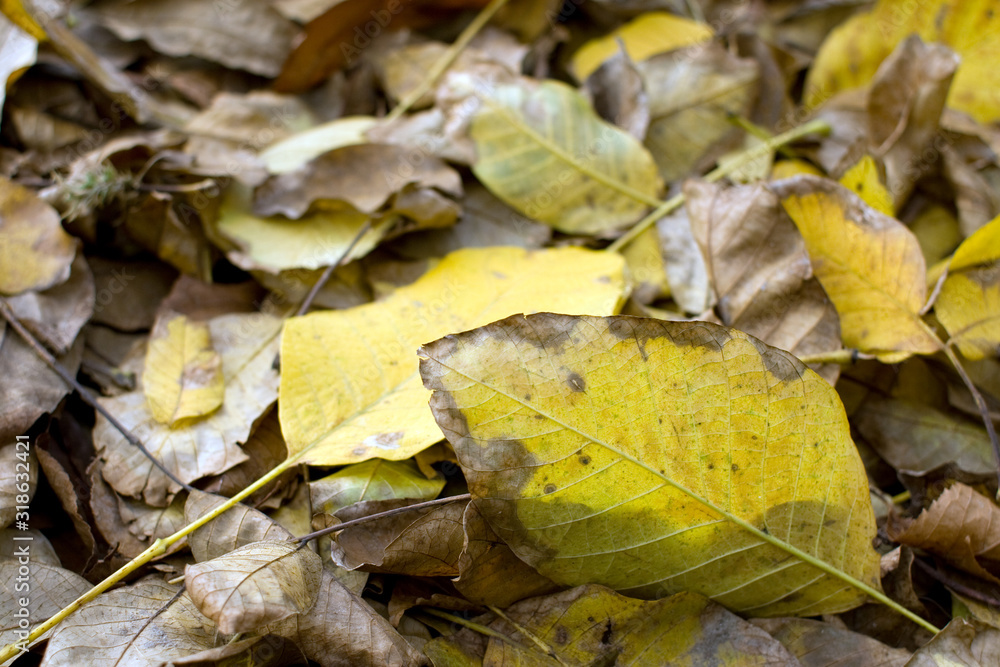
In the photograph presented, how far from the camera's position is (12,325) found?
3.20 feet

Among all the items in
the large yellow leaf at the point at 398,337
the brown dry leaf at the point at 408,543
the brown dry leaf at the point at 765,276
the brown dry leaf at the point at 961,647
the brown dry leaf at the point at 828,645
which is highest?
the brown dry leaf at the point at 765,276

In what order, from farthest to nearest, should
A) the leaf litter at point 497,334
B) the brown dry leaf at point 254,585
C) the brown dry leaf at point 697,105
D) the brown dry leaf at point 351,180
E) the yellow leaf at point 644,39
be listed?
the yellow leaf at point 644,39, the brown dry leaf at point 697,105, the brown dry leaf at point 351,180, the leaf litter at point 497,334, the brown dry leaf at point 254,585

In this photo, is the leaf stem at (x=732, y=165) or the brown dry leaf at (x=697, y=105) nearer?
the leaf stem at (x=732, y=165)

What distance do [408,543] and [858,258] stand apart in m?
0.74

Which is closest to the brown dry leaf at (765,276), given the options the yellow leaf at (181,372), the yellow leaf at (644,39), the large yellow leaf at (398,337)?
the large yellow leaf at (398,337)

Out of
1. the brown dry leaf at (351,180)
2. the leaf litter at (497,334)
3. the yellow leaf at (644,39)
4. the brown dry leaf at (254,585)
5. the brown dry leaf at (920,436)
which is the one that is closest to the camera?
the brown dry leaf at (254,585)

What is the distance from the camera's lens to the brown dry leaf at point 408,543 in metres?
0.78

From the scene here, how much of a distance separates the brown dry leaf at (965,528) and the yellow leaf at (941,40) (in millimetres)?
859

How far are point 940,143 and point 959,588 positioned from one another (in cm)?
77

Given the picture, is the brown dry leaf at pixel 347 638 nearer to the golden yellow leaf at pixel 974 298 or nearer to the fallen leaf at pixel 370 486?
the fallen leaf at pixel 370 486

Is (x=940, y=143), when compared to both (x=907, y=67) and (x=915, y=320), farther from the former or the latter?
(x=915, y=320)

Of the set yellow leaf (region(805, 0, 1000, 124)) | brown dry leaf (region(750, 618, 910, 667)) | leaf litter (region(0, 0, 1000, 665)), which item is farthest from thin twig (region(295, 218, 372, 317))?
yellow leaf (region(805, 0, 1000, 124))

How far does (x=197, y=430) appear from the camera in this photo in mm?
938

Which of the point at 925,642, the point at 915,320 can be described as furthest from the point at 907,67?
the point at 925,642
